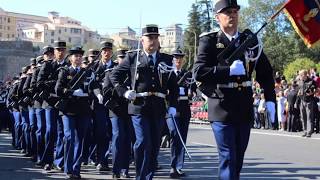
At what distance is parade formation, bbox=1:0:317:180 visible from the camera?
621 cm

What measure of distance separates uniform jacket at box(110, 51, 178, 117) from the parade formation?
1cm

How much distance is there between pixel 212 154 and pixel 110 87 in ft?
18.3

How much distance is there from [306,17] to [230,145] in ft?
11.0

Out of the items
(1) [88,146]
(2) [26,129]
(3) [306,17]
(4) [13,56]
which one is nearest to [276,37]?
(4) [13,56]

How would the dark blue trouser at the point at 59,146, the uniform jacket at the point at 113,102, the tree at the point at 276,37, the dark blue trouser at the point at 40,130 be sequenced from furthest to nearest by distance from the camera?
the tree at the point at 276,37
the dark blue trouser at the point at 40,130
the dark blue trouser at the point at 59,146
the uniform jacket at the point at 113,102

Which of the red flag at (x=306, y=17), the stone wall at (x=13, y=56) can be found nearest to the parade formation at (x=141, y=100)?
the red flag at (x=306, y=17)

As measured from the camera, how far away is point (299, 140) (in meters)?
18.2

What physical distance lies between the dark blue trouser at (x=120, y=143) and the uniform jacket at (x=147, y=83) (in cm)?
140

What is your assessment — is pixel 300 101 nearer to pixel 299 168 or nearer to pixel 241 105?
pixel 299 168

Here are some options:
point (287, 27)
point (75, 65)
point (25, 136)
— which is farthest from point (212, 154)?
point (287, 27)

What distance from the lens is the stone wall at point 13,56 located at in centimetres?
8969

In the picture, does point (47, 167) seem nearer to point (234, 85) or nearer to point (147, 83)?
point (147, 83)

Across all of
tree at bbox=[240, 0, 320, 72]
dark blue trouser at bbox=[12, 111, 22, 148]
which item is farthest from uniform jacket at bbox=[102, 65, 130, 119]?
tree at bbox=[240, 0, 320, 72]

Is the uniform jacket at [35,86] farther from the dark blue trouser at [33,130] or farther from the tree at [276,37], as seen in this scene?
the tree at [276,37]
